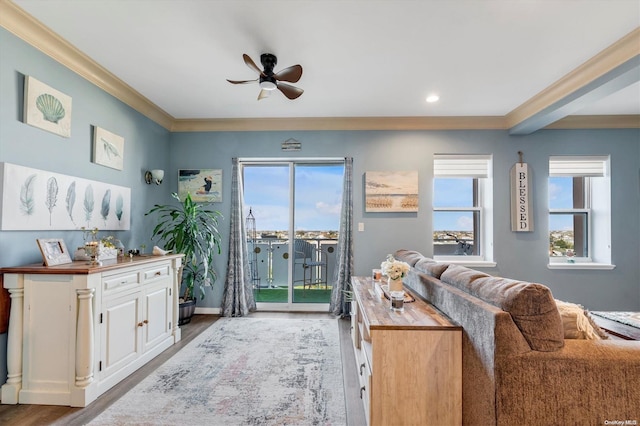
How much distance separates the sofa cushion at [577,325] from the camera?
1.54 metres

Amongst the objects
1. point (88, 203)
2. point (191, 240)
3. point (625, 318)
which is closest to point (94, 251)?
point (88, 203)

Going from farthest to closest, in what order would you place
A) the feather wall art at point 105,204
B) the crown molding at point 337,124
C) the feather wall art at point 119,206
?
the crown molding at point 337,124
the feather wall art at point 119,206
the feather wall art at point 105,204

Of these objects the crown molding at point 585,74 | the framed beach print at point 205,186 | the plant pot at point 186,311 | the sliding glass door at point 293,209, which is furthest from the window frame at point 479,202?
the plant pot at point 186,311

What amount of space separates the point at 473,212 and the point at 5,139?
16.5 feet

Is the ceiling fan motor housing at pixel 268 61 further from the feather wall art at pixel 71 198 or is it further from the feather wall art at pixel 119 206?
the feather wall art at pixel 119 206

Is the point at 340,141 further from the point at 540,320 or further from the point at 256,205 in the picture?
the point at 540,320

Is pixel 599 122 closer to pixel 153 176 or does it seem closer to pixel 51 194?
pixel 153 176

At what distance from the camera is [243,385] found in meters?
2.39

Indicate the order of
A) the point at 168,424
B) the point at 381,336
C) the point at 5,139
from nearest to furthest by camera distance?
the point at 381,336 < the point at 168,424 < the point at 5,139

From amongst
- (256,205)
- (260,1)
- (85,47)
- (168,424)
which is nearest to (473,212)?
(256,205)

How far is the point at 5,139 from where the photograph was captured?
2146 millimetres

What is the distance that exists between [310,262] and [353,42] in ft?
10.6

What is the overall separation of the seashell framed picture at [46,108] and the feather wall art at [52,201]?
1.24 feet

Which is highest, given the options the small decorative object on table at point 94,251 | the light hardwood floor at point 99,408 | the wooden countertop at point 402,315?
the small decorative object on table at point 94,251
